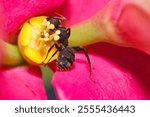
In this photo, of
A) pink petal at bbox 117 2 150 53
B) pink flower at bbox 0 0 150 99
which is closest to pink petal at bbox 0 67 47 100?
pink flower at bbox 0 0 150 99

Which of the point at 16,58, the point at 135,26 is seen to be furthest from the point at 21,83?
the point at 135,26

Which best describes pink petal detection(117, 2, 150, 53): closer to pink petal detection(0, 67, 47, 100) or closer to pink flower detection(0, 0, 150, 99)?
pink flower detection(0, 0, 150, 99)

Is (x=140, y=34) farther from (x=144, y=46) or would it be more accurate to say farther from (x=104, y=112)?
(x=104, y=112)

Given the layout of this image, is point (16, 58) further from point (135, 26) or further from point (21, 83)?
point (135, 26)

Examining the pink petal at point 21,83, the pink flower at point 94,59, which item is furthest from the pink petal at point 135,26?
the pink petal at point 21,83

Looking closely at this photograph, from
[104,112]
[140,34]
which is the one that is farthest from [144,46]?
[104,112]

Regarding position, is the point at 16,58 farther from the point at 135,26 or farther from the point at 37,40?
the point at 135,26
